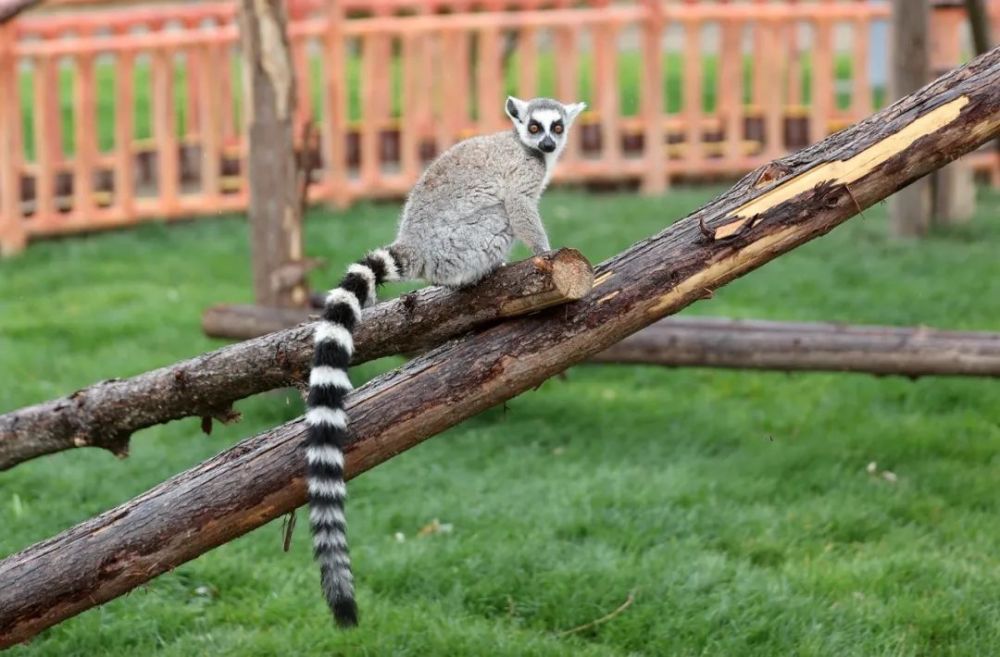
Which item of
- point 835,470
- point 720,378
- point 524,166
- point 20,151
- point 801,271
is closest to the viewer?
point 524,166

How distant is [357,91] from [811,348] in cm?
1029

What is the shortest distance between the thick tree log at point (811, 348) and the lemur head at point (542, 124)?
68.1 inches

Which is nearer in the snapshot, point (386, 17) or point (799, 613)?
point (799, 613)

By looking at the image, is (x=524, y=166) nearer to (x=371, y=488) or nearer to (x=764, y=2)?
(x=371, y=488)

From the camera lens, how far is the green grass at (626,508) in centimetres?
469

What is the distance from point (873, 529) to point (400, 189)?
7152 mm

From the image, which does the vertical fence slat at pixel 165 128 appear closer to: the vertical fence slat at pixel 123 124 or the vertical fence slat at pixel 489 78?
the vertical fence slat at pixel 123 124

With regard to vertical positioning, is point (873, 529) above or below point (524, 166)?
below

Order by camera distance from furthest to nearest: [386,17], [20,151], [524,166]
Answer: [386,17]
[20,151]
[524,166]

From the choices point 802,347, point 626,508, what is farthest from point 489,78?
point 626,508

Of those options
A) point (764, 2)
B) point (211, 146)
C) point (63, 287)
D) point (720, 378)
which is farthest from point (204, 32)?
point (720, 378)

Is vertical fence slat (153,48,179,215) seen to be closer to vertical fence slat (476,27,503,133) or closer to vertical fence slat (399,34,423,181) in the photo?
vertical fence slat (399,34,423,181)

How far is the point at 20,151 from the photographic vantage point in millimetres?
10766

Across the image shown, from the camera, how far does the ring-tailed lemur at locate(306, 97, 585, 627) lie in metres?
3.54
